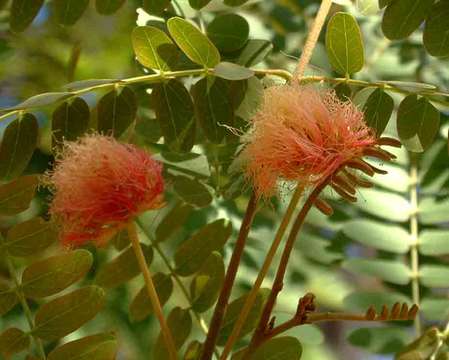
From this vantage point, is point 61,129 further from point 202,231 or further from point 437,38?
point 437,38

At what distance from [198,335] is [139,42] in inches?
22.9

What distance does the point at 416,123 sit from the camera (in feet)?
3.92

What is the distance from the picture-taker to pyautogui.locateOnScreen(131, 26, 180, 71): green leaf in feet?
3.85

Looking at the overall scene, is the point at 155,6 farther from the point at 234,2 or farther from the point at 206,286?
Result: the point at 206,286

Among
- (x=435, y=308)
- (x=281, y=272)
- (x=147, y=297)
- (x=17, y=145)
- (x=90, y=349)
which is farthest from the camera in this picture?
(x=435, y=308)

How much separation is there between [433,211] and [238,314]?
0.47 metres

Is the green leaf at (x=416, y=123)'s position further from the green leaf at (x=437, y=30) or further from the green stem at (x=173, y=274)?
the green stem at (x=173, y=274)

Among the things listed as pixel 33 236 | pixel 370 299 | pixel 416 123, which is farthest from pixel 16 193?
pixel 370 299

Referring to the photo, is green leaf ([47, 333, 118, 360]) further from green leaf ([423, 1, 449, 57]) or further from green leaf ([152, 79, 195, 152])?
green leaf ([423, 1, 449, 57])

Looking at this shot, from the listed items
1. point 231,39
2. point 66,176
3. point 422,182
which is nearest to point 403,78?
point 422,182

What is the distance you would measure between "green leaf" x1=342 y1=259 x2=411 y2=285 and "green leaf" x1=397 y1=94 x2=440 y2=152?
40 centimetres

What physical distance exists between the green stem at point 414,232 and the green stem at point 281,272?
530 millimetres

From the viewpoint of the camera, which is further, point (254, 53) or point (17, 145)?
point (254, 53)

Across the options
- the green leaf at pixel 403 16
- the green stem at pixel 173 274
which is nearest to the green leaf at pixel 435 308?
the green stem at pixel 173 274
